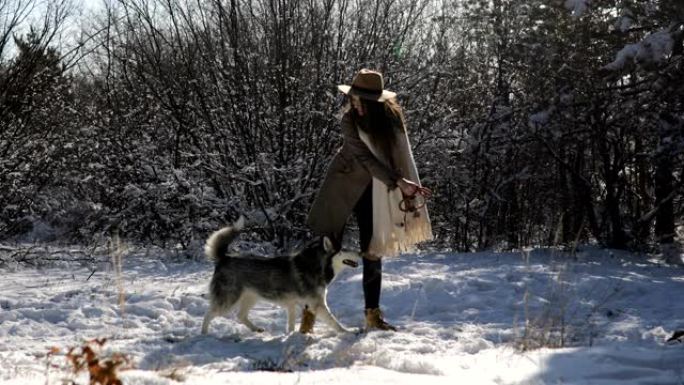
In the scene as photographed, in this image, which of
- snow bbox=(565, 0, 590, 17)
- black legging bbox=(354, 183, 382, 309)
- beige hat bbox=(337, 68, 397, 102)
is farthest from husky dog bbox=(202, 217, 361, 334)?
snow bbox=(565, 0, 590, 17)

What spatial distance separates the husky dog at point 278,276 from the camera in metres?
5.66

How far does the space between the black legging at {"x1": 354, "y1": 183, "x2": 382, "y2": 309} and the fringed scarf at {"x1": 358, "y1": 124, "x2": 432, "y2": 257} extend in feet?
0.35

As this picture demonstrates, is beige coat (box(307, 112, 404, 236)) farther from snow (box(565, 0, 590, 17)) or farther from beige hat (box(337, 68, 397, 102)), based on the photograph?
snow (box(565, 0, 590, 17))

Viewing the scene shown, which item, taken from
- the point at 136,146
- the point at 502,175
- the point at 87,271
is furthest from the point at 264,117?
the point at 502,175

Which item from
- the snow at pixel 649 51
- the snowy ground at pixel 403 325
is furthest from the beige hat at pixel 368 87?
the snow at pixel 649 51

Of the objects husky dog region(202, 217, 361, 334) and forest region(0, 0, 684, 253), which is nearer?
husky dog region(202, 217, 361, 334)

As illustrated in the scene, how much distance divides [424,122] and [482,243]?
2.27m

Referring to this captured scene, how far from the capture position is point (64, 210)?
43.0 ft

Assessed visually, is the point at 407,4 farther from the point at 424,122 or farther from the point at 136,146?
the point at 136,146

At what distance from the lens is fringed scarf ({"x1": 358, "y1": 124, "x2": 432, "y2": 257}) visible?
553cm

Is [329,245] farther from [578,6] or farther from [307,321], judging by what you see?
[578,6]

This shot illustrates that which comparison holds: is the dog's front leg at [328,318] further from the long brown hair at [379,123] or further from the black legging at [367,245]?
the long brown hair at [379,123]

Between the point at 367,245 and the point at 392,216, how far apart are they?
0.32m

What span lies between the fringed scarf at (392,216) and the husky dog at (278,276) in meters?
0.27
